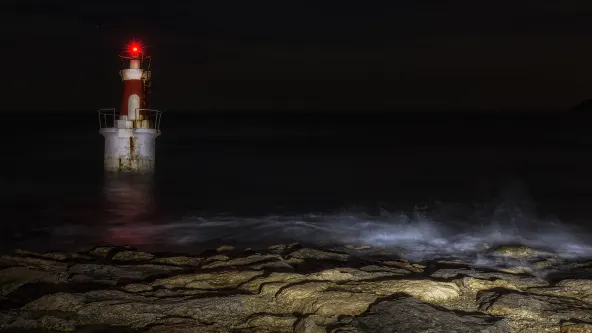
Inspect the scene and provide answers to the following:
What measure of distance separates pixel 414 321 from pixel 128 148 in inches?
609

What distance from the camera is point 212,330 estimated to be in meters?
4.92

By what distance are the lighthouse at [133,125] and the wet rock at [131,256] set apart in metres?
A: 10.9

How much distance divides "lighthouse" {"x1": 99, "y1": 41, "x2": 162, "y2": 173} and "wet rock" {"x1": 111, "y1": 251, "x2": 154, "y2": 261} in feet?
35.7

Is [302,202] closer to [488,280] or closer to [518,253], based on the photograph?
[518,253]

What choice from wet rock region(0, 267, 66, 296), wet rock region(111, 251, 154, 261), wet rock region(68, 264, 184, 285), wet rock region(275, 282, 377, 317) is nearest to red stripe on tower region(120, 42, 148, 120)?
wet rock region(111, 251, 154, 261)

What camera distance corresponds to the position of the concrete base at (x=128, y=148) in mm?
18922

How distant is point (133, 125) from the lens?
18.8m

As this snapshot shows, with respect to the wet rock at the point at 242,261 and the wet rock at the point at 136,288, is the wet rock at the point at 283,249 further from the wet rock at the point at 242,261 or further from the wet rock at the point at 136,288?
the wet rock at the point at 136,288

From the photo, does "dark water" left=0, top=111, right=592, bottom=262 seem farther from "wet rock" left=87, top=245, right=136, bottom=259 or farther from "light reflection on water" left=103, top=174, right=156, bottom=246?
"wet rock" left=87, top=245, right=136, bottom=259

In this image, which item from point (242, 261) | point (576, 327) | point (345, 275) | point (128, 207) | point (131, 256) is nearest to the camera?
point (576, 327)

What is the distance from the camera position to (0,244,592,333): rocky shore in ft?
16.4

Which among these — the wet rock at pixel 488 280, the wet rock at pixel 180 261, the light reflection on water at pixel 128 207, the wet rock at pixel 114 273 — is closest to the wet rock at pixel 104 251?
the wet rock at pixel 180 261

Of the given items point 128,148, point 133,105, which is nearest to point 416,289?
point 133,105

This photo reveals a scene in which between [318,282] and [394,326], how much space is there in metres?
1.36
